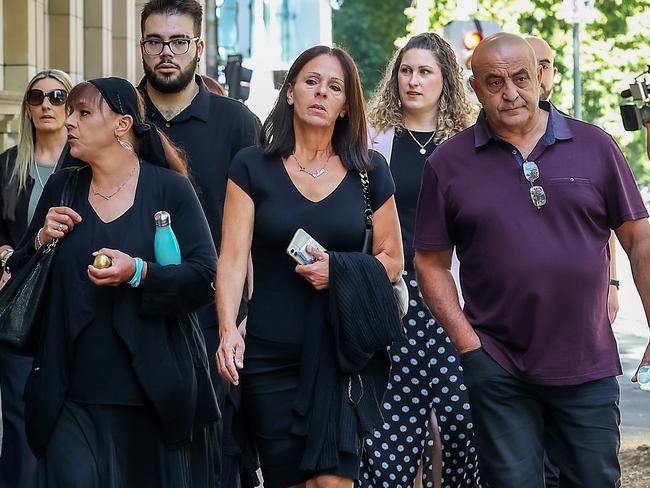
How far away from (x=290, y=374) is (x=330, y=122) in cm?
95

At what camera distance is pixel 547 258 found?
5219mm

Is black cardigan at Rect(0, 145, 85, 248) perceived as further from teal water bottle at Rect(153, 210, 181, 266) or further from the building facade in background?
the building facade in background

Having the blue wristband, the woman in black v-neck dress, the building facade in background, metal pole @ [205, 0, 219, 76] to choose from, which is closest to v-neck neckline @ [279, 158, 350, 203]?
the woman in black v-neck dress

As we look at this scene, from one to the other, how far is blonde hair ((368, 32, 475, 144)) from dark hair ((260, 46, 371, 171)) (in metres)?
1.53

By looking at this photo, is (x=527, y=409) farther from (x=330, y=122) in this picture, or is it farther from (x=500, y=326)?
(x=330, y=122)

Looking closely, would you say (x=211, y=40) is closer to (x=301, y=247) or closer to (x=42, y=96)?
(x=42, y=96)

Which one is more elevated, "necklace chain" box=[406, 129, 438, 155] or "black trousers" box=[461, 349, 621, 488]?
"necklace chain" box=[406, 129, 438, 155]

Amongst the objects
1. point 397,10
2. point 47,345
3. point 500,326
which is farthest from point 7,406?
point 397,10

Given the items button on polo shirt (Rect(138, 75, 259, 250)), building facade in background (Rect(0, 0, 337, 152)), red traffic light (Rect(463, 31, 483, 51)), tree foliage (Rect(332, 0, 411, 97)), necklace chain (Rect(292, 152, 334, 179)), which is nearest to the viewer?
necklace chain (Rect(292, 152, 334, 179))

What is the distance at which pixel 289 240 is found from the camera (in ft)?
18.1

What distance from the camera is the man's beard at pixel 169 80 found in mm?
6938

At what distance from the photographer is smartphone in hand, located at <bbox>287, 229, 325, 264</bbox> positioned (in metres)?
5.41

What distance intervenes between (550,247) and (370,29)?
48.1 m

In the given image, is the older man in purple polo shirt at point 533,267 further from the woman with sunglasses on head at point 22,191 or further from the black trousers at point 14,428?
the black trousers at point 14,428
